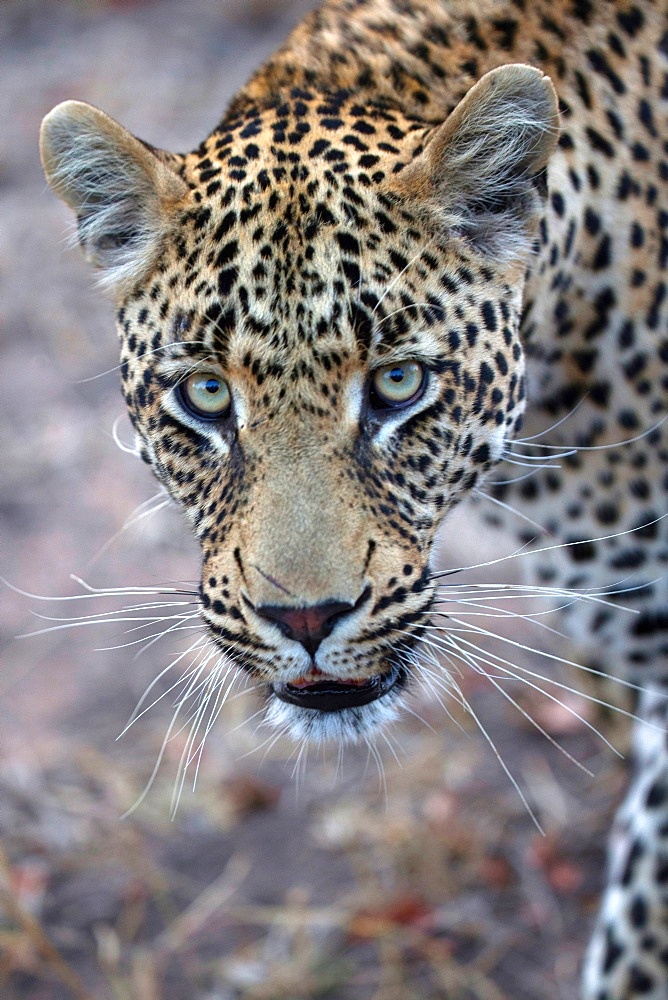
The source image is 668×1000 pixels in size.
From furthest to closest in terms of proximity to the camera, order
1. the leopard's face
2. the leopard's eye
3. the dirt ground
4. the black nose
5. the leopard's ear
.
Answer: the dirt ground → the leopard's ear → the leopard's eye → the leopard's face → the black nose

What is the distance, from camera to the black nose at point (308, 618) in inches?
128

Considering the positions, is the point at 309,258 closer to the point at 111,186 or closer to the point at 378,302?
the point at 378,302

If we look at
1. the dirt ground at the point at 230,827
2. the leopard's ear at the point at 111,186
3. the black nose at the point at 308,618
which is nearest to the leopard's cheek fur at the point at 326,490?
the black nose at the point at 308,618

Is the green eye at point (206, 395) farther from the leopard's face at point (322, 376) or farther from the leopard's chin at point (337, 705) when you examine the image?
the leopard's chin at point (337, 705)

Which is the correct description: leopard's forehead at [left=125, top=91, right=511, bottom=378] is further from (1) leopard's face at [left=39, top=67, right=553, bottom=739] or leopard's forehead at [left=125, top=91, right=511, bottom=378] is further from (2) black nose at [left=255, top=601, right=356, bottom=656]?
(2) black nose at [left=255, top=601, right=356, bottom=656]

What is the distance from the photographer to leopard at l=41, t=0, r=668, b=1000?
133 inches

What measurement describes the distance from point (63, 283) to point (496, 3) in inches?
255

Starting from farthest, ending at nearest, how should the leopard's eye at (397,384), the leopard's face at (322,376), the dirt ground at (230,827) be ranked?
1. the dirt ground at (230,827)
2. the leopard's eye at (397,384)
3. the leopard's face at (322,376)

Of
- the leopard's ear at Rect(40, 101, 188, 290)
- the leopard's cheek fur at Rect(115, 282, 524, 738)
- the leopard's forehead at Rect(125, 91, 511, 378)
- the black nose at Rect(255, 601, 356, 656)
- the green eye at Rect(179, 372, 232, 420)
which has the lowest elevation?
the black nose at Rect(255, 601, 356, 656)

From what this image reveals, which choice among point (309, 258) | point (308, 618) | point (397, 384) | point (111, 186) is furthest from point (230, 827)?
point (309, 258)

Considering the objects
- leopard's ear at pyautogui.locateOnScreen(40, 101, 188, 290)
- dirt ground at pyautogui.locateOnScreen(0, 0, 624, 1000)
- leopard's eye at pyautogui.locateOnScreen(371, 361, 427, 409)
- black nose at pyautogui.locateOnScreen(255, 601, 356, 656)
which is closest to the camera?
black nose at pyautogui.locateOnScreen(255, 601, 356, 656)

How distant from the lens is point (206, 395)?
11.7ft

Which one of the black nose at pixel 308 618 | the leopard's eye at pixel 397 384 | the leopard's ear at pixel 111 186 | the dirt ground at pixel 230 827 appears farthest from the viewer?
the dirt ground at pixel 230 827

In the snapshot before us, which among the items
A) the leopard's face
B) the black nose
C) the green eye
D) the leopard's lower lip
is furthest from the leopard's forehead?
the leopard's lower lip
